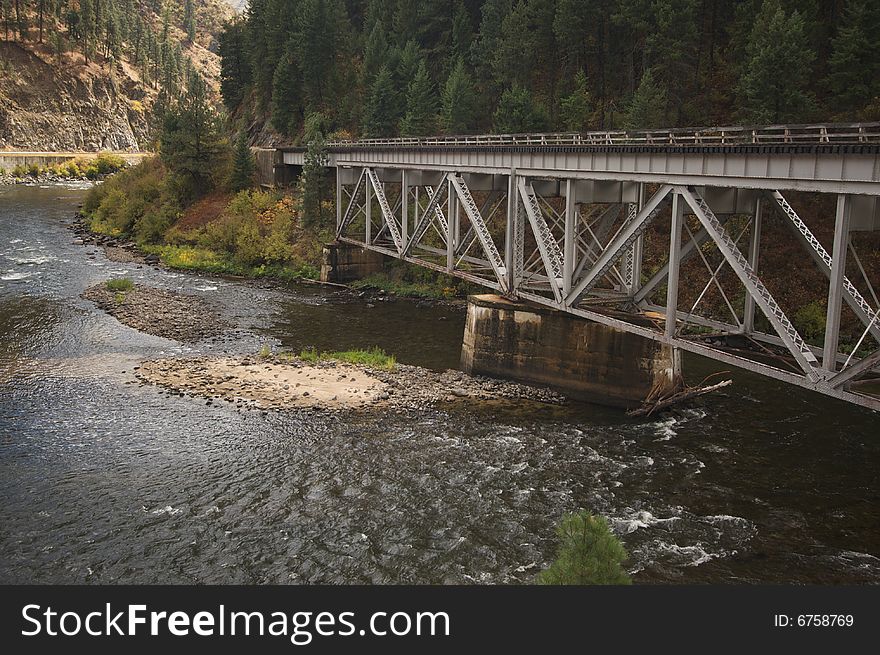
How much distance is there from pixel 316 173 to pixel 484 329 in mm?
31579

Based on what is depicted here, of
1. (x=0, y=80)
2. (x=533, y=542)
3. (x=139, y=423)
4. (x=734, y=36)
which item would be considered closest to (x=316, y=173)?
(x=734, y=36)

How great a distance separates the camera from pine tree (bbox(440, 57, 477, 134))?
6925 centimetres

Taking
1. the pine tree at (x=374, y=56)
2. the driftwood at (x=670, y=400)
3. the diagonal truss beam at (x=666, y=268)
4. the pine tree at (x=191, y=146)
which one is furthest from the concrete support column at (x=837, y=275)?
the pine tree at (x=374, y=56)

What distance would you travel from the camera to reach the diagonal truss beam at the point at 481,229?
37125 millimetres

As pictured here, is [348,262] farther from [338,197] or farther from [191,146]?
[191,146]

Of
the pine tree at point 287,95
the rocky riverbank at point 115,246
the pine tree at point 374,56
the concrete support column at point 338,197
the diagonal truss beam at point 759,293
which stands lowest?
the rocky riverbank at point 115,246

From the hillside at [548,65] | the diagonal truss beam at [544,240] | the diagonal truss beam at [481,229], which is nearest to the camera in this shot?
the diagonal truss beam at [544,240]

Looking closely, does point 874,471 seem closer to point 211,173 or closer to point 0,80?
point 211,173

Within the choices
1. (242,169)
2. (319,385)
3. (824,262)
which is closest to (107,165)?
(242,169)

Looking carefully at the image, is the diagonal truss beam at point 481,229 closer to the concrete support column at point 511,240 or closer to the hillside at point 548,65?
the concrete support column at point 511,240

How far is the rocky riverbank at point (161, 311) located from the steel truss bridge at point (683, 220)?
1213 cm

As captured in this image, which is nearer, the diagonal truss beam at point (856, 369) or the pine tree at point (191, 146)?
the diagonal truss beam at point (856, 369)

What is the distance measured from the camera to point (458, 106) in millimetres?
69375

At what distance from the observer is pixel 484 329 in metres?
35.8
